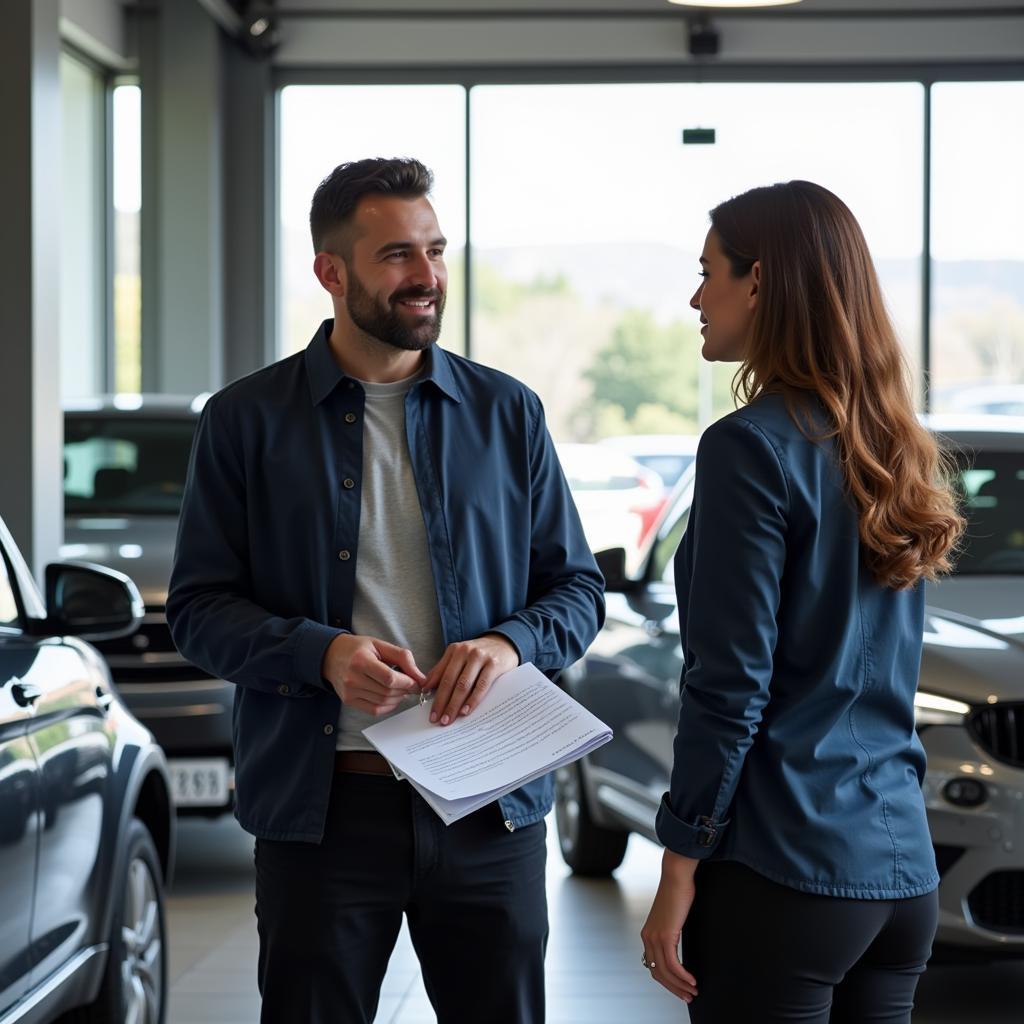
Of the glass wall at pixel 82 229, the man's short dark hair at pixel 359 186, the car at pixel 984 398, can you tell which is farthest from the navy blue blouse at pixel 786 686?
the car at pixel 984 398

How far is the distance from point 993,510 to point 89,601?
3.15 meters

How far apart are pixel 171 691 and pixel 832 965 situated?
171 inches

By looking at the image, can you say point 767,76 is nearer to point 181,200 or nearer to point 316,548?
point 181,200

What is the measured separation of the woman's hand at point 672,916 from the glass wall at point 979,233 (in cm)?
1044

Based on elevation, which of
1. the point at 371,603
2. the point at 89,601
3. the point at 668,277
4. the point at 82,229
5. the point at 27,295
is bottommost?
the point at 89,601

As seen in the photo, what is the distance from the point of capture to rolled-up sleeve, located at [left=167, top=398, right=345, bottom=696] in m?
2.43

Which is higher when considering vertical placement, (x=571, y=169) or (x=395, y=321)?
(x=571, y=169)

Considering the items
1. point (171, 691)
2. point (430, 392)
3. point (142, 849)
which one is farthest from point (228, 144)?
point (430, 392)

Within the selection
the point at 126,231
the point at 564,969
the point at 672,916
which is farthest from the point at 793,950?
the point at 126,231

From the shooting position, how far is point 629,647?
19.0 feet

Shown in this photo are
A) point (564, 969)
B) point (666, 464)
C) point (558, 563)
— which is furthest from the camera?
point (666, 464)

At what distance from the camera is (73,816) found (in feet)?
10.3

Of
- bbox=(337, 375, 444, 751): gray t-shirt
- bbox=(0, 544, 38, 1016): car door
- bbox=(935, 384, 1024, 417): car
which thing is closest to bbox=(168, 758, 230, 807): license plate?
bbox=(0, 544, 38, 1016): car door

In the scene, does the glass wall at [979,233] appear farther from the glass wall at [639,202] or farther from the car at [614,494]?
the car at [614,494]
